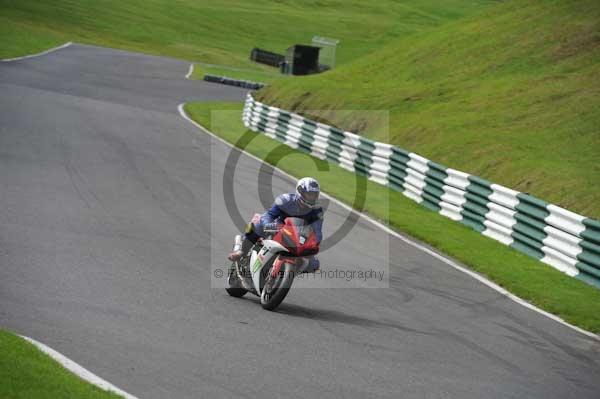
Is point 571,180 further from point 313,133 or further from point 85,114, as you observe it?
point 85,114

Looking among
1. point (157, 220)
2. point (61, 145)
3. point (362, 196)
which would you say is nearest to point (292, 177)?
point (362, 196)

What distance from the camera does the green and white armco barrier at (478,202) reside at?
15883 mm

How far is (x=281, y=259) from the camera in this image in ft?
35.6

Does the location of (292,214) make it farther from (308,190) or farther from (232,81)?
(232,81)

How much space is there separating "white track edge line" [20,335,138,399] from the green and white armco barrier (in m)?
9.89

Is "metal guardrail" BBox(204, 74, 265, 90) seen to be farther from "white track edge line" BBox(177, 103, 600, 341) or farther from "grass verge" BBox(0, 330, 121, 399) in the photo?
"grass verge" BBox(0, 330, 121, 399)

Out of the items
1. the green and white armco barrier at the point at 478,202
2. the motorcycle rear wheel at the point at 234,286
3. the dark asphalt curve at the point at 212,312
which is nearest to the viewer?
the dark asphalt curve at the point at 212,312

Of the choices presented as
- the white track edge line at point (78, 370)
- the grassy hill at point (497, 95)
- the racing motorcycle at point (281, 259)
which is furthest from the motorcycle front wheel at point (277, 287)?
the grassy hill at point (497, 95)

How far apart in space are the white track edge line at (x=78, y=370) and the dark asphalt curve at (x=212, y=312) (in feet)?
0.47

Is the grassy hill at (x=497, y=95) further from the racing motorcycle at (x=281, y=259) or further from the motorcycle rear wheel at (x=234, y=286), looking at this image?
the racing motorcycle at (x=281, y=259)

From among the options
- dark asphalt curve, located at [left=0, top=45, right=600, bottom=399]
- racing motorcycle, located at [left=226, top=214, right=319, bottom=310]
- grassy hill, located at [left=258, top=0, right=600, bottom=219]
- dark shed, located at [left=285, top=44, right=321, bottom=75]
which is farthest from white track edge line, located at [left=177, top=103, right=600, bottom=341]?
dark shed, located at [left=285, top=44, right=321, bottom=75]

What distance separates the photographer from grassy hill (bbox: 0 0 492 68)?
74.4 m

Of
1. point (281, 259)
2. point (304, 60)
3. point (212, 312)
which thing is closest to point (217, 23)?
point (304, 60)

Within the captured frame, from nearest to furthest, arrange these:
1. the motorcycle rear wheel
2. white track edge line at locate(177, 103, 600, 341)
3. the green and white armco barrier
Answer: the motorcycle rear wheel
white track edge line at locate(177, 103, 600, 341)
the green and white armco barrier
